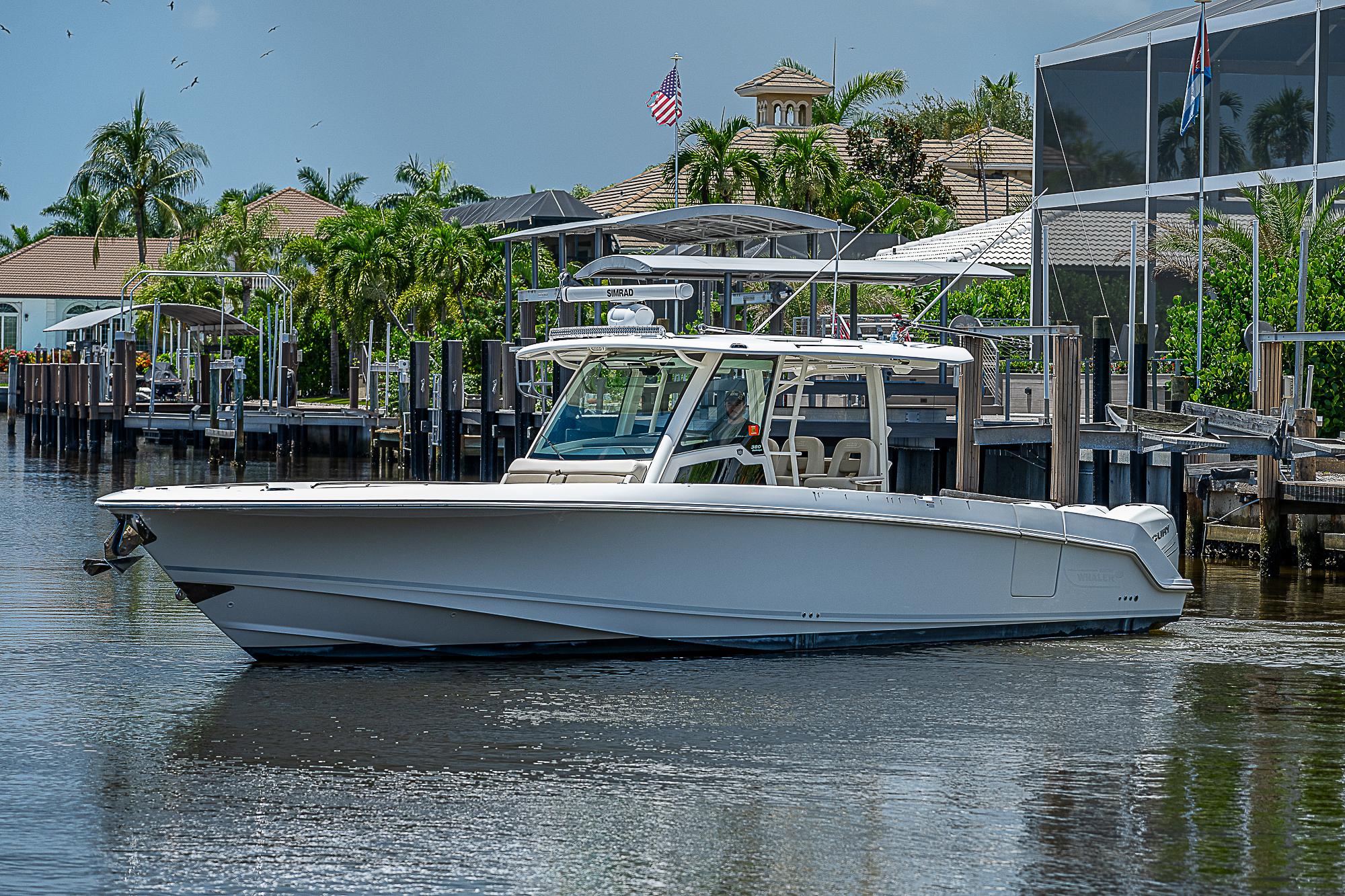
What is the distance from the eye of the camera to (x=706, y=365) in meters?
11.2

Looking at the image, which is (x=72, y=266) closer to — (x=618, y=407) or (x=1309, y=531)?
(x=1309, y=531)

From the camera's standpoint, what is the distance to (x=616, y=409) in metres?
11.3

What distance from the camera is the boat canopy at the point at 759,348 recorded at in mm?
11156

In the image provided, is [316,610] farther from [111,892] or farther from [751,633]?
[111,892]

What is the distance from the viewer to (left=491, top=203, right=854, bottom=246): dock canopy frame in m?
22.6

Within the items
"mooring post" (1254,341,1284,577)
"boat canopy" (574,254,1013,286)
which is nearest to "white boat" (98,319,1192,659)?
"mooring post" (1254,341,1284,577)

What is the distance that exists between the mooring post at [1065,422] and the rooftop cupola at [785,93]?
164ft

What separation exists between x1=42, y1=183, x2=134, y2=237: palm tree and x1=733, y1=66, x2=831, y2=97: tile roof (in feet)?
96.7

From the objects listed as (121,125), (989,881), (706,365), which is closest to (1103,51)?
(706,365)

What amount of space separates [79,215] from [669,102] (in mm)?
71535

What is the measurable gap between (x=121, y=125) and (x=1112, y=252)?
50.7 m

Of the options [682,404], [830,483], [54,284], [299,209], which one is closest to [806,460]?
[830,483]

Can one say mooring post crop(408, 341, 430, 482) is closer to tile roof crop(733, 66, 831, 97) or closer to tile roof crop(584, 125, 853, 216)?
tile roof crop(584, 125, 853, 216)

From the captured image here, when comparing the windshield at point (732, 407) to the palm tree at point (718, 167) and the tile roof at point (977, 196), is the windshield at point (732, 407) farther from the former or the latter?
the tile roof at point (977, 196)
